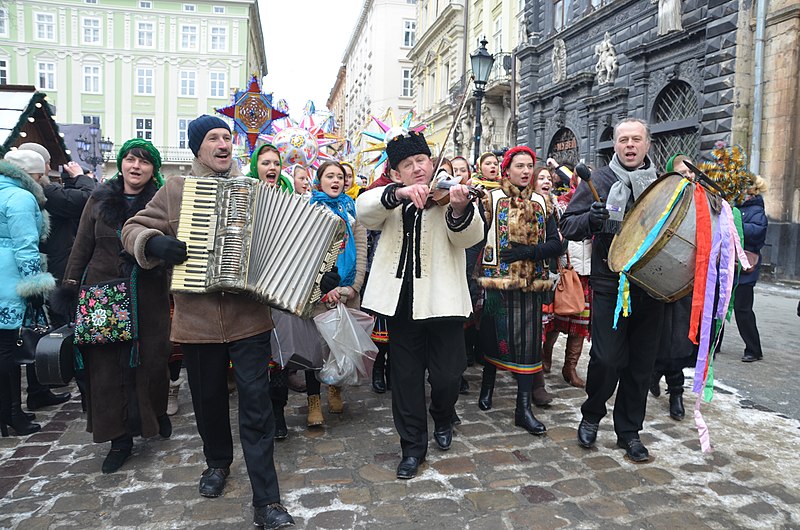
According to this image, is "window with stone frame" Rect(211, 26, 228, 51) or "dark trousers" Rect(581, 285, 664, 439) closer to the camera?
"dark trousers" Rect(581, 285, 664, 439)

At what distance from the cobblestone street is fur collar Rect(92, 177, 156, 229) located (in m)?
1.55

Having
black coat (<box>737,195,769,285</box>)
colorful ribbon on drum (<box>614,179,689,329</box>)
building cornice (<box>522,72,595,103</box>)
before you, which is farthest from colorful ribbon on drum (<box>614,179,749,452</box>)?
building cornice (<box>522,72,595,103</box>)

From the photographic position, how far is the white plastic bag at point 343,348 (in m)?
4.03

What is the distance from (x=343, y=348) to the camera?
13.2ft

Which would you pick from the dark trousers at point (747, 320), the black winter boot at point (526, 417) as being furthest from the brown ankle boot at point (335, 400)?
the dark trousers at point (747, 320)

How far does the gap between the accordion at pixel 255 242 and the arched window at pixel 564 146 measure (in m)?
16.9

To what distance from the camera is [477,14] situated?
29562 mm

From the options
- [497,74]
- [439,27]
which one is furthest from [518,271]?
[439,27]

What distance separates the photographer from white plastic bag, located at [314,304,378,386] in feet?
13.2

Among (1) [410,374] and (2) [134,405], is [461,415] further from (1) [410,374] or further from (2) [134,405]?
(2) [134,405]

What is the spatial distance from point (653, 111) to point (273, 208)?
1425 centimetres

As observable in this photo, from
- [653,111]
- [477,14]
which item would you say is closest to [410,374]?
[653,111]

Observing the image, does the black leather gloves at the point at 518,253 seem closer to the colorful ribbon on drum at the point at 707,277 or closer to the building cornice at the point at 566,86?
the colorful ribbon on drum at the point at 707,277

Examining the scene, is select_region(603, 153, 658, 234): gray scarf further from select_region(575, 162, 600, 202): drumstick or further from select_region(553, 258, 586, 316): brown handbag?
select_region(553, 258, 586, 316): brown handbag
